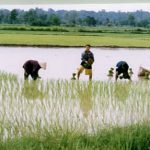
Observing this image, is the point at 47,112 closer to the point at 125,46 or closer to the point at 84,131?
the point at 84,131

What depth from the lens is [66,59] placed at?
36.3 ft

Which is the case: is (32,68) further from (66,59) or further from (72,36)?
(72,36)

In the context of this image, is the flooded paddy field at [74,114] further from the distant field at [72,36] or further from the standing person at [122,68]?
the distant field at [72,36]

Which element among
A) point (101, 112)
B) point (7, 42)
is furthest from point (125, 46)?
point (101, 112)

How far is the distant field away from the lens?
497 inches

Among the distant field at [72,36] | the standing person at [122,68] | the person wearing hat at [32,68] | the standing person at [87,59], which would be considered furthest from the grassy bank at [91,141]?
the distant field at [72,36]

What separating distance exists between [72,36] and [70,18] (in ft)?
11.2

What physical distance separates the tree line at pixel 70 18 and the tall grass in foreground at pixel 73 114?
3.30 meters

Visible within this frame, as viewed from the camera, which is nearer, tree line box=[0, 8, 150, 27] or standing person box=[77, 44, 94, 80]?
standing person box=[77, 44, 94, 80]

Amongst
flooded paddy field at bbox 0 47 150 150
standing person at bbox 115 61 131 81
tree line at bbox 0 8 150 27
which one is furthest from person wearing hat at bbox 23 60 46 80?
tree line at bbox 0 8 150 27

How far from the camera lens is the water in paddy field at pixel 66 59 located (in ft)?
30.8

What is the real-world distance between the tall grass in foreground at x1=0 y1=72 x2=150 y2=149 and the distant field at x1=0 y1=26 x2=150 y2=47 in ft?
18.5

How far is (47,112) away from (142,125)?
1032 mm

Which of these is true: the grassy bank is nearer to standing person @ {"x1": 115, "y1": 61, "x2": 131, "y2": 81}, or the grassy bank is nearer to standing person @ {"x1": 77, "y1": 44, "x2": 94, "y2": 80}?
standing person @ {"x1": 115, "y1": 61, "x2": 131, "y2": 81}
